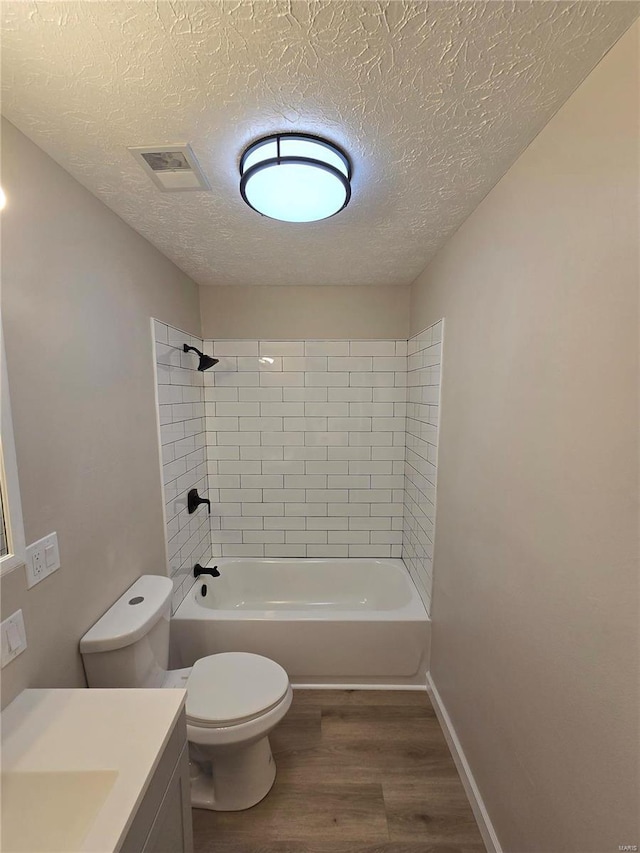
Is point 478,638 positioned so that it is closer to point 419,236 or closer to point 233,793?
point 233,793

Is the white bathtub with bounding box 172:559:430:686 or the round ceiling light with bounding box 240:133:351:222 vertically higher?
the round ceiling light with bounding box 240:133:351:222

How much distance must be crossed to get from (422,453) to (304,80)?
1807 millimetres

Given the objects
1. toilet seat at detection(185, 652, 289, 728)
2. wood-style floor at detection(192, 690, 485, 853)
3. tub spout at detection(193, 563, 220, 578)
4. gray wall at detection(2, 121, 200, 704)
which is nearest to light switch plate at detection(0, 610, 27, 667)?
gray wall at detection(2, 121, 200, 704)

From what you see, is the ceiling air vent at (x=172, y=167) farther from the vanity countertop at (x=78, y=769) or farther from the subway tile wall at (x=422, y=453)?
the vanity countertop at (x=78, y=769)

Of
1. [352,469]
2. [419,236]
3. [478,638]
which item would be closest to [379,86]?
[419,236]

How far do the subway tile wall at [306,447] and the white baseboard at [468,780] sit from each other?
3.33 ft

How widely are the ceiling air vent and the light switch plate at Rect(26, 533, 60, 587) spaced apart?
46.7 inches

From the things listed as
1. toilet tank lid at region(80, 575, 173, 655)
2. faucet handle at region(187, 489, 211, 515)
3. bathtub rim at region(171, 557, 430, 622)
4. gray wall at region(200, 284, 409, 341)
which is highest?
gray wall at region(200, 284, 409, 341)

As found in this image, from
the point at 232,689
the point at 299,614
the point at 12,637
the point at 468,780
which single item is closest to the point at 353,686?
the point at 299,614

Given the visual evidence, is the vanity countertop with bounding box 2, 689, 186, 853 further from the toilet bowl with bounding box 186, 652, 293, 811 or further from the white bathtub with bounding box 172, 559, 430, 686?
the white bathtub with bounding box 172, 559, 430, 686

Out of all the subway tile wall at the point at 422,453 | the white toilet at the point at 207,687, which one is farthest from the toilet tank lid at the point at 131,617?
the subway tile wall at the point at 422,453

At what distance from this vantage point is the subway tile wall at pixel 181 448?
1877mm

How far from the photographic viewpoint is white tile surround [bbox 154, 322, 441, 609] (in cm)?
253

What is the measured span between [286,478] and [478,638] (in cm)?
162
